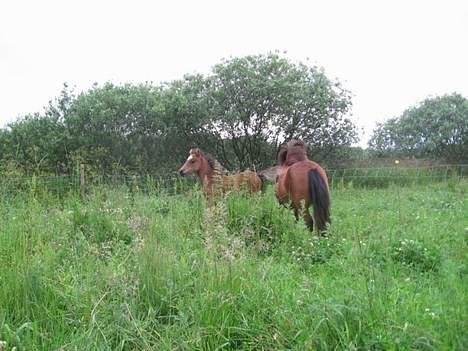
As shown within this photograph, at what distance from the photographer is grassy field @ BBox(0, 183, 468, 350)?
6.82 ft

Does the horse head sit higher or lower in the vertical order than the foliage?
lower

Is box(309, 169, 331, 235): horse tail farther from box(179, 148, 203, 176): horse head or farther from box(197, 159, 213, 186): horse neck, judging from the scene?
box(179, 148, 203, 176): horse head

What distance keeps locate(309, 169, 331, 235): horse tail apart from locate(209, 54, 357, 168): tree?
22.2 feet

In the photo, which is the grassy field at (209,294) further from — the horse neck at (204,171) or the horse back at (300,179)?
the horse neck at (204,171)

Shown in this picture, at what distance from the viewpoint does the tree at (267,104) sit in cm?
1207

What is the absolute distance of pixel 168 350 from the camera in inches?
82.0

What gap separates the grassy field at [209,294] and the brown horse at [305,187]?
139cm

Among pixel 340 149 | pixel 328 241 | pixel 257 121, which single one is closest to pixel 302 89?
pixel 257 121

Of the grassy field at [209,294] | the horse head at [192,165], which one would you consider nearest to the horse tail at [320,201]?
the grassy field at [209,294]

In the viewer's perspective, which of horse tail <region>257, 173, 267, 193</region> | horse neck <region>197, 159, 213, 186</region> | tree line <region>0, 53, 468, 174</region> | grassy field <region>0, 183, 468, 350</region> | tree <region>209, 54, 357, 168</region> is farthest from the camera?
tree <region>209, 54, 357, 168</region>

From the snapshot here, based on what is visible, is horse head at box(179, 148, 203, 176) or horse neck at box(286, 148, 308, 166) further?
horse head at box(179, 148, 203, 176)

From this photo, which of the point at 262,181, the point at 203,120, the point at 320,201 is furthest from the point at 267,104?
the point at 320,201

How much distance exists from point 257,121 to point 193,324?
10496 mm

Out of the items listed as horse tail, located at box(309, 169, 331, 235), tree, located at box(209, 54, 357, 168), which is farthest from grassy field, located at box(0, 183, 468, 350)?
tree, located at box(209, 54, 357, 168)
